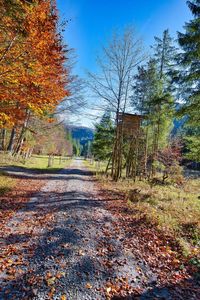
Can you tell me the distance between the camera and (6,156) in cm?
1986

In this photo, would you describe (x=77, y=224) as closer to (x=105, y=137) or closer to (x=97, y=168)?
(x=105, y=137)

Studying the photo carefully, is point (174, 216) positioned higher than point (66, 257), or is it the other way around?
point (174, 216)

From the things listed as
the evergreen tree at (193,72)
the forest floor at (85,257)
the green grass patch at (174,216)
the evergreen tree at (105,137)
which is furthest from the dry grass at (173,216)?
the evergreen tree at (105,137)

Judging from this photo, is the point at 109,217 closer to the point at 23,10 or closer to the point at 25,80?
the point at 25,80

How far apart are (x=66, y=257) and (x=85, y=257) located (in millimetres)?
390

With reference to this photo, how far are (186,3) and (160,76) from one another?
10.8 meters

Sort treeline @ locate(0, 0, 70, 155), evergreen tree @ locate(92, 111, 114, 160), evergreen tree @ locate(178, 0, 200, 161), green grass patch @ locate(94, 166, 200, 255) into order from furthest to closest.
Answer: evergreen tree @ locate(92, 111, 114, 160) → treeline @ locate(0, 0, 70, 155) → evergreen tree @ locate(178, 0, 200, 161) → green grass patch @ locate(94, 166, 200, 255)

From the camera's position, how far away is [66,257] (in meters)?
4.42

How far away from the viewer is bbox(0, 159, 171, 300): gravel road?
11.5 ft

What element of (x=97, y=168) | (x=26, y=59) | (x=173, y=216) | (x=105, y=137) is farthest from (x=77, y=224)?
(x=97, y=168)

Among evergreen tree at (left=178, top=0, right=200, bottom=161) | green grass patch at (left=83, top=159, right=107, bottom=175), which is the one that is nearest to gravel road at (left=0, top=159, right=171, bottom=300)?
evergreen tree at (left=178, top=0, right=200, bottom=161)

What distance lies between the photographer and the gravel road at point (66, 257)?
351 cm

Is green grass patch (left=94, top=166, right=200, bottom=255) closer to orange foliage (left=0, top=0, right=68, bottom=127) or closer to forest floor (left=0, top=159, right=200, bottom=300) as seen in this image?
forest floor (left=0, top=159, right=200, bottom=300)

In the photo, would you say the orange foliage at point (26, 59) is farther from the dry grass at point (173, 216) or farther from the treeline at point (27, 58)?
the dry grass at point (173, 216)
